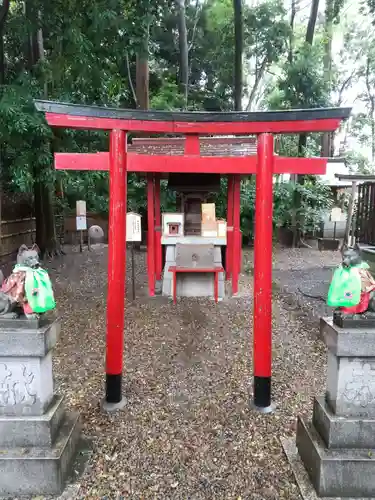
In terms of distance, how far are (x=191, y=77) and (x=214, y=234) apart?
1418 cm

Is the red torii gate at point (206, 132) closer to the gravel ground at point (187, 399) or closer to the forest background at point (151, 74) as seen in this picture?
the gravel ground at point (187, 399)

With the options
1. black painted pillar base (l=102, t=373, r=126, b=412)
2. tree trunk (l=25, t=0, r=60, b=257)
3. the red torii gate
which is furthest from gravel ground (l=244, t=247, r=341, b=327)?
tree trunk (l=25, t=0, r=60, b=257)

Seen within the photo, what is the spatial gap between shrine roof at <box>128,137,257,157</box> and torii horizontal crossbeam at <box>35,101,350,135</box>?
3515 millimetres

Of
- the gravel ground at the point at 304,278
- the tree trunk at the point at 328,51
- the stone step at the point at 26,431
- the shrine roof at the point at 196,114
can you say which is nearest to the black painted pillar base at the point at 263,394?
the stone step at the point at 26,431

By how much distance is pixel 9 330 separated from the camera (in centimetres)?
267

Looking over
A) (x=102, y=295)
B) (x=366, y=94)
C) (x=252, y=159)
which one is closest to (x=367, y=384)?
(x=252, y=159)

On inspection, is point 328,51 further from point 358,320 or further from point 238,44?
point 358,320

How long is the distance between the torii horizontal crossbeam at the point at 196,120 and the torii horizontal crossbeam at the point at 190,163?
1.62 feet

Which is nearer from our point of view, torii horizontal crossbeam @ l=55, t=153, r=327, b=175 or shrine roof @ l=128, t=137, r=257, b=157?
torii horizontal crossbeam @ l=55, t=153, r=327, b=175

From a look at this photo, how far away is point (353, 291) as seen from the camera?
8.75 ft

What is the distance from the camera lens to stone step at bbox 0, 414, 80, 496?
2689 millimetres

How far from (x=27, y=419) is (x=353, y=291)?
2.52m

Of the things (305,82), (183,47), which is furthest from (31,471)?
(183,47)

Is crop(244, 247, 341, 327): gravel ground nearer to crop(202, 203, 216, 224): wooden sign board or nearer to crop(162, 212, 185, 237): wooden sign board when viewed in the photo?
crop(202, 203, 216, 224): wooden sign board
